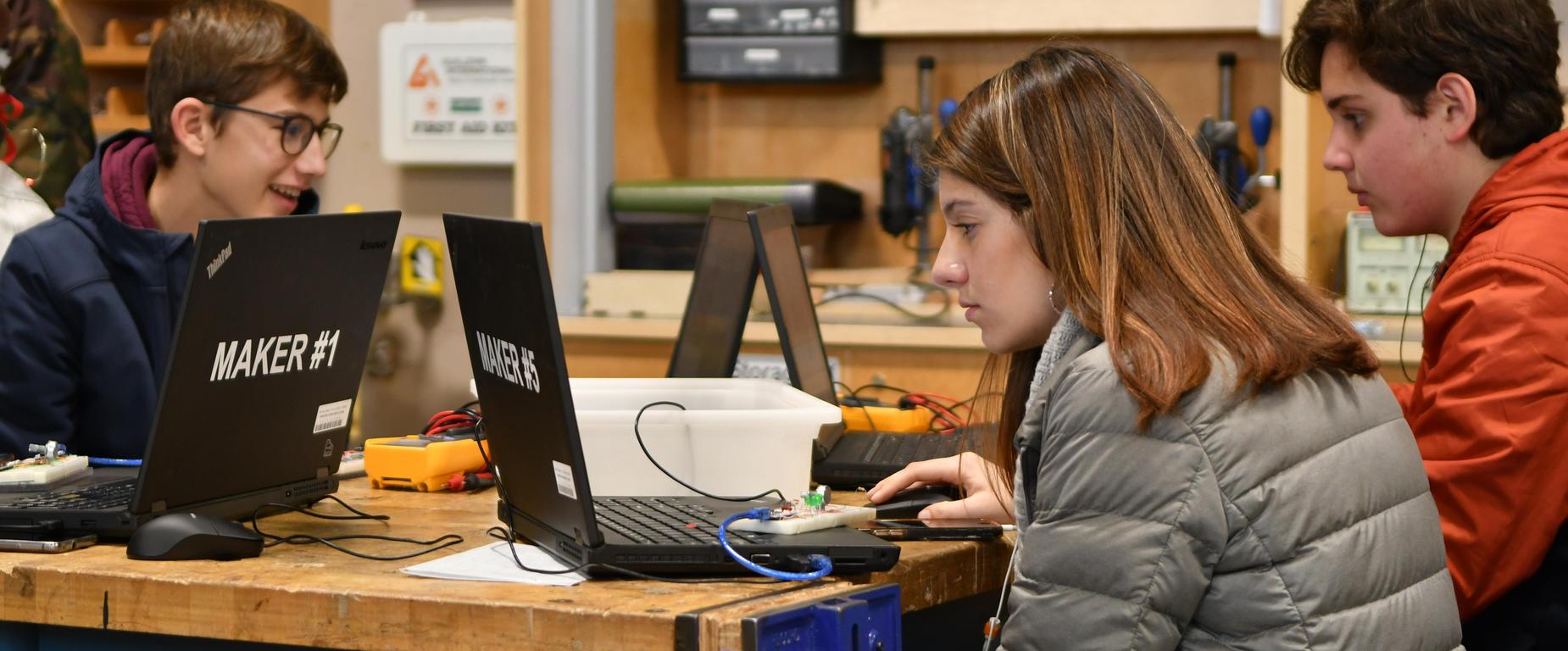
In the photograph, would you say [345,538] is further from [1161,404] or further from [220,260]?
[1161,404]

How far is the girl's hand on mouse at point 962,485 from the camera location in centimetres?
142

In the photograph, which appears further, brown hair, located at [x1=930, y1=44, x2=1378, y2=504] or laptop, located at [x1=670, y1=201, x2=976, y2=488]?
laptop, located at [x1=670, y1=201, x2=976, y2=488]

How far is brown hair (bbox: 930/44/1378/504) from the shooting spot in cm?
115

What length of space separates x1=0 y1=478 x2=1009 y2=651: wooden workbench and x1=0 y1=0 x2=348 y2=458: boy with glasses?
1.77 feet

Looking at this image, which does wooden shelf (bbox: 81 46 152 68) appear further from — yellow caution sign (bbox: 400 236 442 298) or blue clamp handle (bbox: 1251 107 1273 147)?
blue clamp handle (bbox: 1251 107 1273 147)

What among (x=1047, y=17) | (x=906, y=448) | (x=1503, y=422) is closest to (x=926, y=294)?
(x=1047, y=17)

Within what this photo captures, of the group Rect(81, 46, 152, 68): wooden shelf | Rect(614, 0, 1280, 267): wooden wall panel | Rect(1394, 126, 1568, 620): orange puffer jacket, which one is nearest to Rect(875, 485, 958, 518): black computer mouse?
Rect(1394, 126, 1568, 620): orange puffer jacket

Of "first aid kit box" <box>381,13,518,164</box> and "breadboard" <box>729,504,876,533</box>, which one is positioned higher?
"first aid kit box" <box>381,13,518,164</box>

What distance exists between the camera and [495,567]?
1.21 metres

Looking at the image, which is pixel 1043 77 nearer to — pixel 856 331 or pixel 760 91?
pixel 856 331

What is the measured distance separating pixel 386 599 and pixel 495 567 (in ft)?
0.36

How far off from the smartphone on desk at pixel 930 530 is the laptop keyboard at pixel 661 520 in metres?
0.15

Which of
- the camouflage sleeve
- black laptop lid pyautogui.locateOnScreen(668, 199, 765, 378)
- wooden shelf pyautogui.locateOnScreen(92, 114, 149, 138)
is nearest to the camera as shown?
black laptop lid pyautogui.locateOnScreen(668, 199, 765, 378)

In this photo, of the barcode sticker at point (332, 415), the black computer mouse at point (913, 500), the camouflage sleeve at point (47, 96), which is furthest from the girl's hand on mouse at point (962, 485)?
the camouflage sleeve at point (47, 96)
